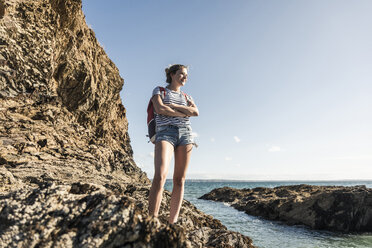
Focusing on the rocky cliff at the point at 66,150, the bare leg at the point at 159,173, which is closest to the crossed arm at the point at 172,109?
the bare leg at the point at 159,173

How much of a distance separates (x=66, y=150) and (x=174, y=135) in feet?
19.6

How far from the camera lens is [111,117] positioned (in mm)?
17250

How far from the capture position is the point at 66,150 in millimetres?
7770

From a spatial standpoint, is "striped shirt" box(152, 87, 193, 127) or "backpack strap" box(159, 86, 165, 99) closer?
"striped shirt" box(152, 87, 193, 127)

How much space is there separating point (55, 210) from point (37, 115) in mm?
→ 8052

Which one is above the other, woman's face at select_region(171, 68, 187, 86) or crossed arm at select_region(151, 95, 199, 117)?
woman's face at select_region(171, 68, 187, 86)

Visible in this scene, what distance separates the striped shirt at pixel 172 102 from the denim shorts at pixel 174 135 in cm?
6

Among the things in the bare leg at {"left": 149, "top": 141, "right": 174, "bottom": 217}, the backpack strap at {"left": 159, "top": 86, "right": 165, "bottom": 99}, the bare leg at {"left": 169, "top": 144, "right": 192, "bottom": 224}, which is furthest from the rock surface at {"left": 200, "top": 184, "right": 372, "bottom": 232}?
the backpack strap at {"left": 159, "top": 86, "right": 165, "bottom": 99}

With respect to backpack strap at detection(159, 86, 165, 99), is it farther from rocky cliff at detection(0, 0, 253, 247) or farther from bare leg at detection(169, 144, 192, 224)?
rocky cliff at detection(0, 0, 253, 247)

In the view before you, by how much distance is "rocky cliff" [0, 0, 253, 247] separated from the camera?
1968 millimetres

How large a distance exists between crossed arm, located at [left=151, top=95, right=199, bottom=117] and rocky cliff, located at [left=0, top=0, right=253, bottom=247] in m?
1.28

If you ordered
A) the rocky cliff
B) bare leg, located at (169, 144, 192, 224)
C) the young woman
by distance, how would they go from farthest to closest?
bare leg, located at (169, 144, 192, 224)
the young woman
the rocky cliff

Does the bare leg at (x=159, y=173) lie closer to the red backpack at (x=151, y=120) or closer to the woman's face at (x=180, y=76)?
the red backpack at (x=151, y=120)

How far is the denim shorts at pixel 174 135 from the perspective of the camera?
10.8 ft
